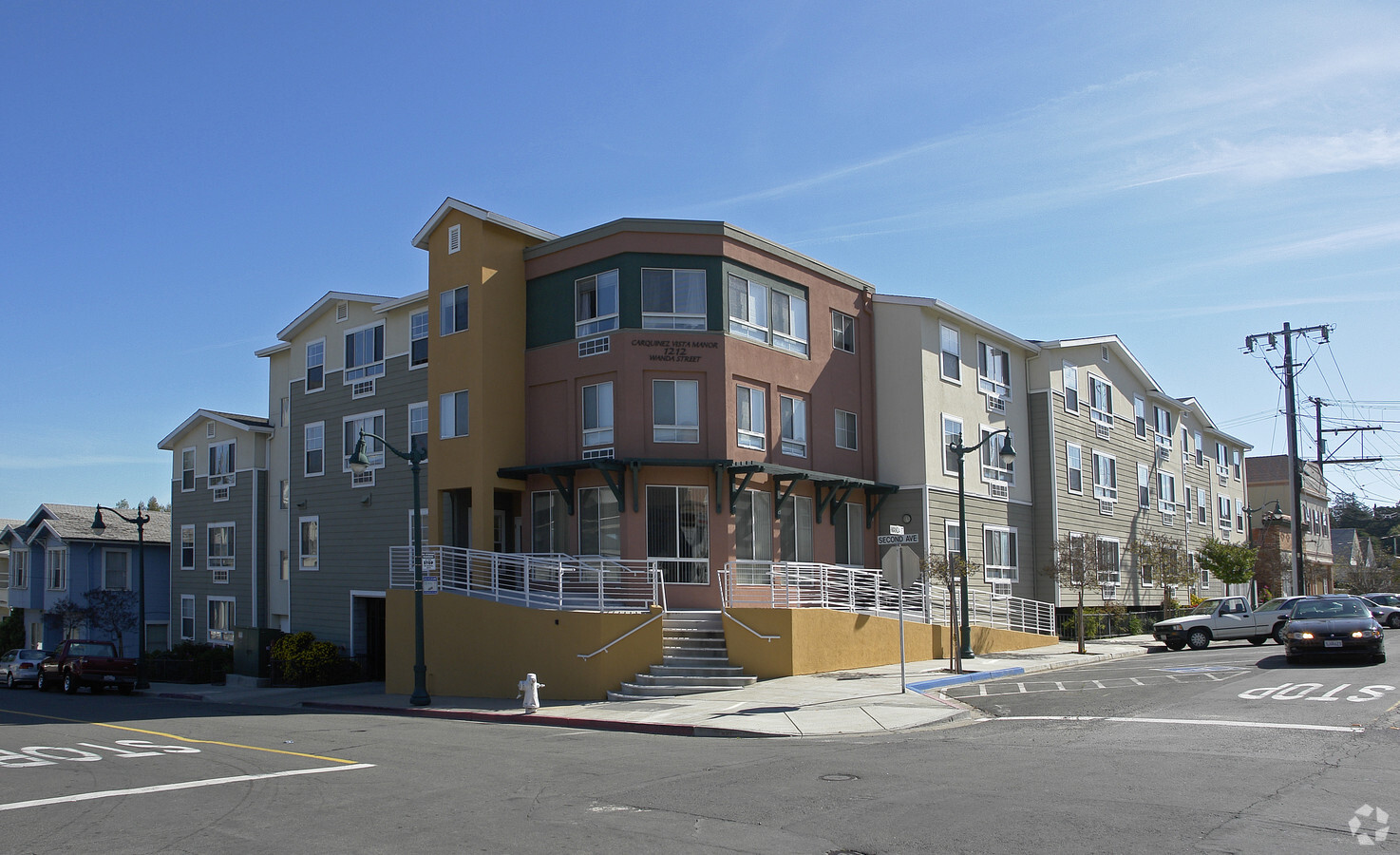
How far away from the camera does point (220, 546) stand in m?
39.6

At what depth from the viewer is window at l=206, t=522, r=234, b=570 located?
1539 inches

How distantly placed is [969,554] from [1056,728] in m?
17.4

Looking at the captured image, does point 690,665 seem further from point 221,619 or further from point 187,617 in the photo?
point 187,617

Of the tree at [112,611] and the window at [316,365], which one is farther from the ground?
the window at [316,365]

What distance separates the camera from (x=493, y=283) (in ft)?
89.0

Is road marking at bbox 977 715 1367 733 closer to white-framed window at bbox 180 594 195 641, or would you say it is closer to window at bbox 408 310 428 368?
window at bbox 408 310 428 368

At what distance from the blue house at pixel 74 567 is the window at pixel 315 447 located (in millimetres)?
17123

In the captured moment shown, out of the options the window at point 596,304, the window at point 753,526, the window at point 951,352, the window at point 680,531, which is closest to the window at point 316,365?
the window at point 596,304

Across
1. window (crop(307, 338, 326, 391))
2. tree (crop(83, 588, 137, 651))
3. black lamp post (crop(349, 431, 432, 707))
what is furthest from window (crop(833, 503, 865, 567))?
tree (crop(83, 588, 137, 651))

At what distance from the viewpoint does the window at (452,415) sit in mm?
27031

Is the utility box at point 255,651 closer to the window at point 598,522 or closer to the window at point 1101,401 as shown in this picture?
the window at point 598,522

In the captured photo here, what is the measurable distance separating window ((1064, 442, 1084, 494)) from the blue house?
38333mm

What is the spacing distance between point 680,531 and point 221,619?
2261 centimetres

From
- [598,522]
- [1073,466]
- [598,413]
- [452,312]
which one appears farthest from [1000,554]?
[452,312]
